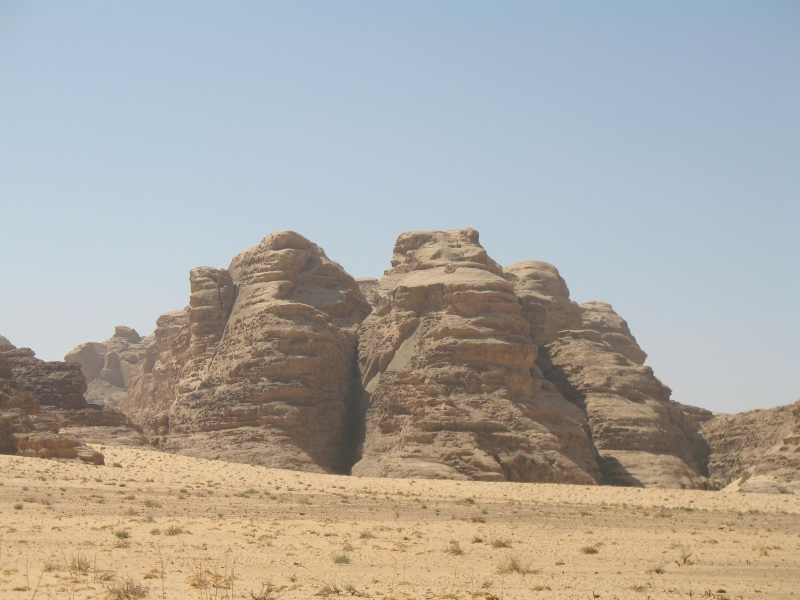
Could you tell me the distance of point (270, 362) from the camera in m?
48.5

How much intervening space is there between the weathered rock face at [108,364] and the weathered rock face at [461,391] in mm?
39602

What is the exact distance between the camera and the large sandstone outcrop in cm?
4694

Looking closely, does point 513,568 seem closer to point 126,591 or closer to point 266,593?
point 266,593

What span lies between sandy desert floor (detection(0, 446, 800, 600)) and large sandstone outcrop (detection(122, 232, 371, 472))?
13707 mm

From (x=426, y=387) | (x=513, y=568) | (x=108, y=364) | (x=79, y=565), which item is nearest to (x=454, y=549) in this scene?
(x=513, y=568)

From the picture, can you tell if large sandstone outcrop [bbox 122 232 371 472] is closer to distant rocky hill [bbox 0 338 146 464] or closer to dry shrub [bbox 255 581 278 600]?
distant rocky hill [bbox 0 338 146 464]

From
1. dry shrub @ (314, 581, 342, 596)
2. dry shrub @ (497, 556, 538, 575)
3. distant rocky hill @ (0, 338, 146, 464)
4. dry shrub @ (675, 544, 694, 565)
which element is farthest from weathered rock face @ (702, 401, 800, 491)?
dry shrub @ (314, 581, 342, 596)

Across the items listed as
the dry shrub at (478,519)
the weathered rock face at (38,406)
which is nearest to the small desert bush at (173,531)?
the dry shrub at (478,519)

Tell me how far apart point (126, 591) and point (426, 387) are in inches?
1255

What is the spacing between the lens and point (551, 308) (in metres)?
56.8

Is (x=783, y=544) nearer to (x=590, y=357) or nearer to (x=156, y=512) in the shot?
(x=156, y=512)

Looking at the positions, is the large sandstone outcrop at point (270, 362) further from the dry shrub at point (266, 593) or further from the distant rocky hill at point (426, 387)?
the dry shrub at point (266, 593)

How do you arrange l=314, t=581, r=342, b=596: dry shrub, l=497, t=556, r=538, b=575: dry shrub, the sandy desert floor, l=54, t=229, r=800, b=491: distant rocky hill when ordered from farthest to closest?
1. l=54, t=229, r=800, b=491: distant rocky hill
2. l=497, t=556, r=538, b=575: dry shrub
3. the sandy desert floor
4. l=314, t=581, r=342, b=596: dry shrub

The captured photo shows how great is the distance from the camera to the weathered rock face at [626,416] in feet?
151
